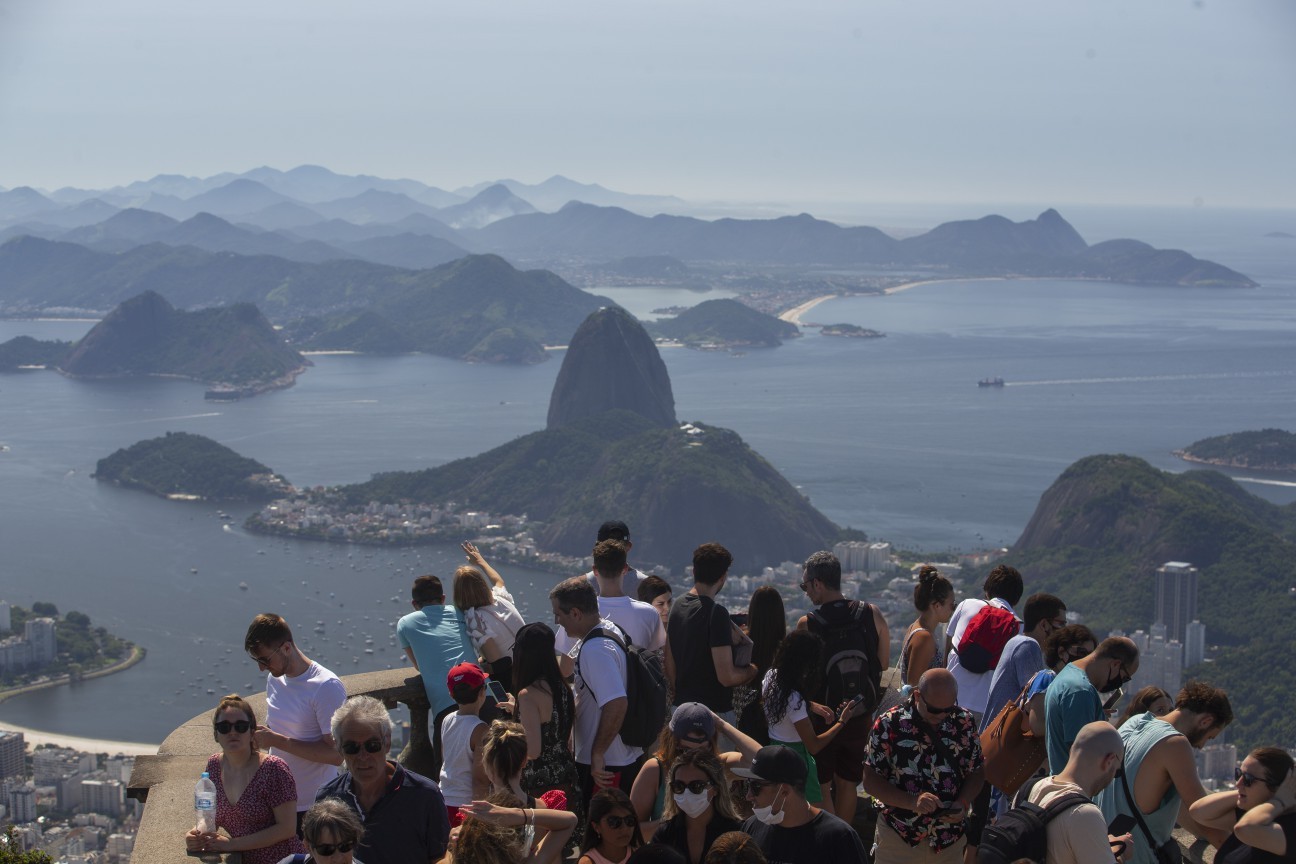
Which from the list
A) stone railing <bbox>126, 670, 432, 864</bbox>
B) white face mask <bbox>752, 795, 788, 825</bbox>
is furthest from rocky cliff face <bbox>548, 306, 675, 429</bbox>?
white face mask <bbox>752, 795, 788, 825</bbox>

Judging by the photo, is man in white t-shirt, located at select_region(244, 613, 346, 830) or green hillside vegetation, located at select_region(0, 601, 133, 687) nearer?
man in white t-shirt, located at select_region(244, 613, 346, 830)

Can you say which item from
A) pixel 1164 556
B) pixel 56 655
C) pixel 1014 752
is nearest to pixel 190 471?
pixel 56 655

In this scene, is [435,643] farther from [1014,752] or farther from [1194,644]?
[1194,644]

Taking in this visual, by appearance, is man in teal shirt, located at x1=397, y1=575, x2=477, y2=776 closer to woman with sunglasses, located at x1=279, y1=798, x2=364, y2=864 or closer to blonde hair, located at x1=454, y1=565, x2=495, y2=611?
blonde hair, located at x1=454, y1=565, x2=495, y2=611

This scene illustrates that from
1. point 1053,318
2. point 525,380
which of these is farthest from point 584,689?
point 1053,318

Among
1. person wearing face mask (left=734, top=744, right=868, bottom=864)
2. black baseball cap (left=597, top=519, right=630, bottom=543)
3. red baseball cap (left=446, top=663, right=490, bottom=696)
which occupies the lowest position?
person wearing face mask (left=734, top=744, right=868, bottom=864)

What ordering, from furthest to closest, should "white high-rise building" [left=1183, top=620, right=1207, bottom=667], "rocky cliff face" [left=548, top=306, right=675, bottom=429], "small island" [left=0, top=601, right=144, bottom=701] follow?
"rocky cliff face" [left=548, top=306, right=675, bottom=429] → "small island" [left=0, top=601, right=144, bottom=701] → "white high-rise building" [left=1183, top=620, right=1207, bottom=667]

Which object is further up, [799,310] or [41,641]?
[799,310]

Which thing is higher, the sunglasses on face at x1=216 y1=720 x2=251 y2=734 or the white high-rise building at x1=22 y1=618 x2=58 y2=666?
the sunglasses on face at x1=216 y1=720 x2=251 y2=734
